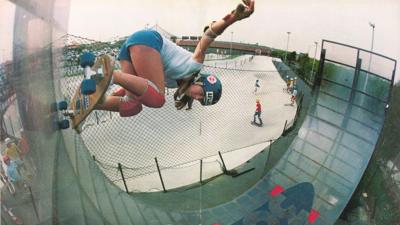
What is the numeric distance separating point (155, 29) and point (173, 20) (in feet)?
0.31

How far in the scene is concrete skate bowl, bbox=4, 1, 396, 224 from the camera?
1.90 meters

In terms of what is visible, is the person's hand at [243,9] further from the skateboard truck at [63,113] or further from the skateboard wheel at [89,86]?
the skateboard truck at [63,113]

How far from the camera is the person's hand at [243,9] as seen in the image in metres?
1.75

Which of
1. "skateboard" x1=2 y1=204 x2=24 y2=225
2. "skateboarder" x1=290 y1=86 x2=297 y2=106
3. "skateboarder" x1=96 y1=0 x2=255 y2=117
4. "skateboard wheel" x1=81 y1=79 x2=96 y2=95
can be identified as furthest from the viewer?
"skateboarder" x1=290 y1=86 x2=297 y2=106

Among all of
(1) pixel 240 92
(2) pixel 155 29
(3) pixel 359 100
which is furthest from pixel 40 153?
(3) pixel 359 100

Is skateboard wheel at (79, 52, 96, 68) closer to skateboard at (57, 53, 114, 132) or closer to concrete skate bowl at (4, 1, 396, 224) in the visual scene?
skateboard at (57, 53, 114, 132)

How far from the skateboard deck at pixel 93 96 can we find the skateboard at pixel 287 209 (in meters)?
1.03

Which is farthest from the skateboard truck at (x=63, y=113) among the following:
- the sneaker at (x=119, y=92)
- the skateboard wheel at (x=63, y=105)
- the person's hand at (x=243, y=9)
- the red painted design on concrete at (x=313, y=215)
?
the red painted design on concrete at (x=313, y=215)

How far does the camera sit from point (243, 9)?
69.3 inches

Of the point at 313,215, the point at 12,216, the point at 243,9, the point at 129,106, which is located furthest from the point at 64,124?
the point at 313,215

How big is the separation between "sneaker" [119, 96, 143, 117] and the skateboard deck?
14 cm

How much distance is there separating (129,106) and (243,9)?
0.62 meters

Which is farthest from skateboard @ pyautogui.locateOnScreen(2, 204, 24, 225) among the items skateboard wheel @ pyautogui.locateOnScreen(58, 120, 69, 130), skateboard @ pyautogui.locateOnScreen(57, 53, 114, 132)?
skateboard @ pyautogui.locateOnScreen(57, 53, 114, 132)

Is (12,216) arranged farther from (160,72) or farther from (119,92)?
(160,72)
